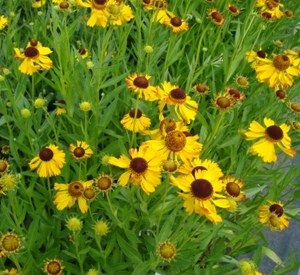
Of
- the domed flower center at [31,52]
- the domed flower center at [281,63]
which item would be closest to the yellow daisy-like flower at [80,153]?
the domed flower center at [31,52]

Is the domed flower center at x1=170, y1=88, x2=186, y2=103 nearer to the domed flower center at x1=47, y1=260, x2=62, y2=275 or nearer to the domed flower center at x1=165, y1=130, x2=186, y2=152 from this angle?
the domed flower center at x1=165, y1=130, x2=186, y2=152

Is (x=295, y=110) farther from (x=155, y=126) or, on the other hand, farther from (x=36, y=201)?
(x=36, y=201)

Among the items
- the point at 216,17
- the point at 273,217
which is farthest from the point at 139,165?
the point at 216,17

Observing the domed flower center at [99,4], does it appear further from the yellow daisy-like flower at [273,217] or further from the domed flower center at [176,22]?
the yellow daisy-like flower at [273,217]

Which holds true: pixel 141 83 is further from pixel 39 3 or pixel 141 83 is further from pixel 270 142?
pixel 39 3

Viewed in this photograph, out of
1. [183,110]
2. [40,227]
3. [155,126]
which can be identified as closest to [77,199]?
[40,227]

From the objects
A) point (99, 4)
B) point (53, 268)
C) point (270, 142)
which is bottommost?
point (53, 268)
